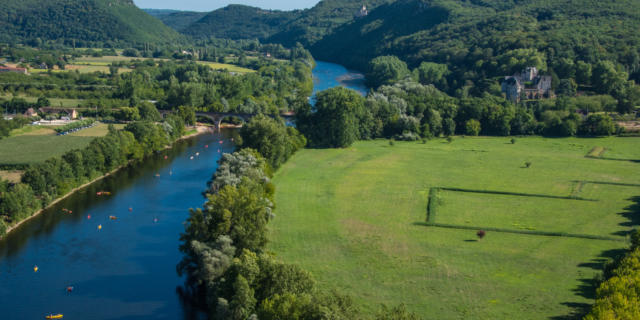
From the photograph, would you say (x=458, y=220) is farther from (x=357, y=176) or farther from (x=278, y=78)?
(x=278, y=78)

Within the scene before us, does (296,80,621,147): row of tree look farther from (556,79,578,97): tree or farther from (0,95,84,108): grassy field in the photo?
(0,95,84,108): grassy field

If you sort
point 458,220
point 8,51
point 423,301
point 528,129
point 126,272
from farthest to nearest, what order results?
1. point 8,51
2. point 528,129
3. point 458,220
4. point 126,272
5. point 423,301

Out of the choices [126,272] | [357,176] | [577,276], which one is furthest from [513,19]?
[126,272]

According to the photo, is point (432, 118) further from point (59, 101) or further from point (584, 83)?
point (59, 101)

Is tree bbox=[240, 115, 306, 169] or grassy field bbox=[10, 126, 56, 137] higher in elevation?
tree bbox=[240, 115, 306, 169]

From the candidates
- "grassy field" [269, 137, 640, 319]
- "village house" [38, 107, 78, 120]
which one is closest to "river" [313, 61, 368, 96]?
"village house" [38, 107, 78, 120]

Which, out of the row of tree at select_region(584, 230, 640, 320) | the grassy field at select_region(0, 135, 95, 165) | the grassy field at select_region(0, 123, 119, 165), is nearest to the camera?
the row of tree at select_region(584, 230, 640, 320)
